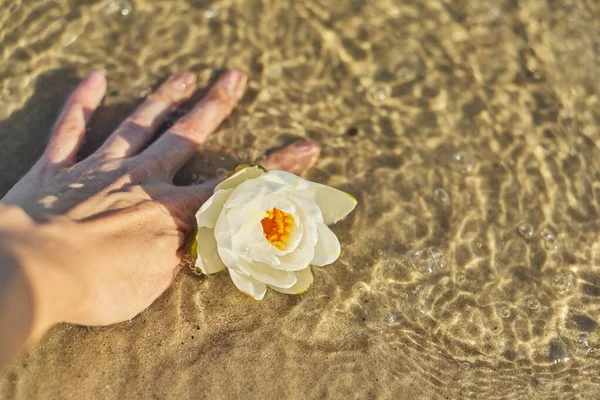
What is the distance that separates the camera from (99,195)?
2.38 metres

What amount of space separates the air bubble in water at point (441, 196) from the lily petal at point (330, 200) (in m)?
0.65

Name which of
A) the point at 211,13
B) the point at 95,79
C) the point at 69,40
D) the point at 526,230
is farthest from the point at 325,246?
the point at 69,40

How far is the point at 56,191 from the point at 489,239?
191 centimetres

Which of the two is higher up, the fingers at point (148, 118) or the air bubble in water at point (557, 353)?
the fingers at point (148, 118)

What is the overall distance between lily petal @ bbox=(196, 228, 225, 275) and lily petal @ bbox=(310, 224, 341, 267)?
371mm

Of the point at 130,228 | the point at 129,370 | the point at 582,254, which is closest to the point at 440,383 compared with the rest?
the point at 582,254

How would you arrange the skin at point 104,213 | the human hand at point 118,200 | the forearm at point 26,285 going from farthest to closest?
the human hand at point 118,200
the skin at point 104,213
the forearm at point 26,285

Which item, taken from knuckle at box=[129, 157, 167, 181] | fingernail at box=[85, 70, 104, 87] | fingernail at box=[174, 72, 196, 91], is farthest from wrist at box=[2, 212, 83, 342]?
fingernail at box=[174, 72, 196, 91]

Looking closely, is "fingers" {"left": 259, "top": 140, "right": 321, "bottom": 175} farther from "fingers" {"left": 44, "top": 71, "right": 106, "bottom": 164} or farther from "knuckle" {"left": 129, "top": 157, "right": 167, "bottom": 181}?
"fingers" {"left": 44, "top": 71, "right": 106, "bottom": 164}

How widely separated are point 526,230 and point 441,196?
421 millimetres

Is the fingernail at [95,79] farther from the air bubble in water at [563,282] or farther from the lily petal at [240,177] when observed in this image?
the air bubble in water at [563,282]

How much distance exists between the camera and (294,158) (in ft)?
9.29

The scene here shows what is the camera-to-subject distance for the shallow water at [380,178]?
2.35 meters

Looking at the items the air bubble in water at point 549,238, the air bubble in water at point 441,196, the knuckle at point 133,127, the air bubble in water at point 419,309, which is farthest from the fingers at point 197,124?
the air bubble in water at point 549,238
